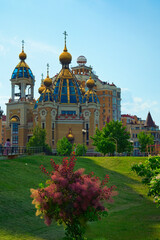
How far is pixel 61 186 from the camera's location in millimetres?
13539

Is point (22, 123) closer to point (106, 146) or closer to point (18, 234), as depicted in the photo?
point (106, 146)

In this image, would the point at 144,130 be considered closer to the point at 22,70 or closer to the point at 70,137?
the point at 70,137

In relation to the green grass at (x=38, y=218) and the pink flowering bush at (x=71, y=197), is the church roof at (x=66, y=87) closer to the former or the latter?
the green grass at (x=38, y=218)

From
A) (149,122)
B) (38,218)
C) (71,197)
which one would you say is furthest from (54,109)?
(71,197)

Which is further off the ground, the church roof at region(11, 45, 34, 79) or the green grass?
the church roof at region(11, 45, 34, 79)

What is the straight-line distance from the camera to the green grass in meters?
19.4

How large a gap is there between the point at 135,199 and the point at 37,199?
25427mm

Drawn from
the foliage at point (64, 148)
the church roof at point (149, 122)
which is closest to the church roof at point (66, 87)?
the foliage at point (64, 148)

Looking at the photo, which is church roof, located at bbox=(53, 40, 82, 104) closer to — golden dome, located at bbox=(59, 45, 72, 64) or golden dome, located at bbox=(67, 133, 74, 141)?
golden dome, located at bbox=(59, 45, 72, 64)

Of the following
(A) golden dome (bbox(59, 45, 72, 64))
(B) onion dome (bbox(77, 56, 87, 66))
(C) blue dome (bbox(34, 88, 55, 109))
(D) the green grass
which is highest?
(B) onion dome (bbox(77, 56, 87, 66))

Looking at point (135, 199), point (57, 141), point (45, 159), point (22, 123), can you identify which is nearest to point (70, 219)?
point (135, 199)

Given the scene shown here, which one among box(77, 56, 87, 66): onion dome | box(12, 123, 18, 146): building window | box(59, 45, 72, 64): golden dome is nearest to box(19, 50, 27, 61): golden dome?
box(59, 45, 72, 64): golden dome

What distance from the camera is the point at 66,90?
100500 mm

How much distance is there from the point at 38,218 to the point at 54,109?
237 feet
